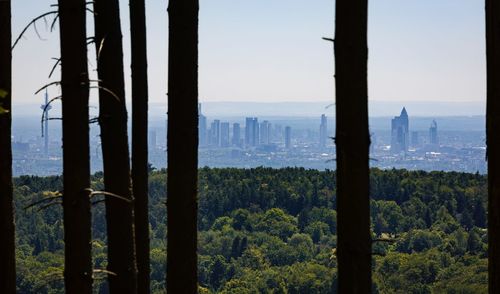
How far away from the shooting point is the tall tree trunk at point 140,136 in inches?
335

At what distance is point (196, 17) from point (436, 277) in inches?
3192

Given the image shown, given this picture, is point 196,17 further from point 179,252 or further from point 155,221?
point 155,221

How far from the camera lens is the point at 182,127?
7.05m

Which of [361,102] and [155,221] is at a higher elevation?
[361,102]

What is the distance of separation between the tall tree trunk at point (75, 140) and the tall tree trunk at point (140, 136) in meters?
2.38

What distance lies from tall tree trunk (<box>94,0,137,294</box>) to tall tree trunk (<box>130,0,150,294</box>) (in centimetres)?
84

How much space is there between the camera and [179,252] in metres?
7.17

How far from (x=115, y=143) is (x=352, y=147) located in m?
2.40

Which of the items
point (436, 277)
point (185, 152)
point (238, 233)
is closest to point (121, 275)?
point (185, 152)
